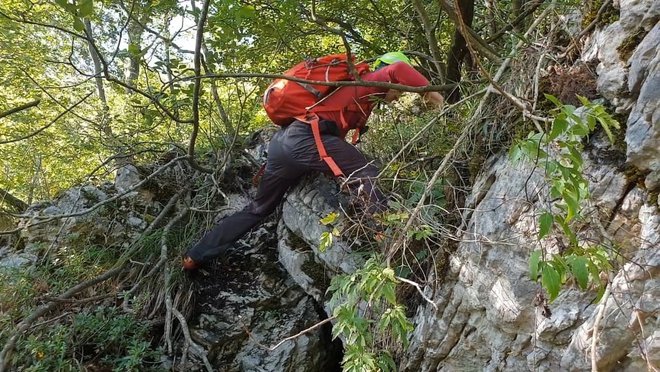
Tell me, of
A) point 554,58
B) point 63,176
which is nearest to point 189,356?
point 554,58

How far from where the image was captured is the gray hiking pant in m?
3.10

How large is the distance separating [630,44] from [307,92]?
1940mm

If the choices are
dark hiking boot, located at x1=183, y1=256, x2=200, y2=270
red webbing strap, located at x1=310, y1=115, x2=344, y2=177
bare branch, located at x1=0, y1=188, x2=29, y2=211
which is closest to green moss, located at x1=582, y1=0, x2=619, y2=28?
red webbing strap, located at x1=310, y1=115, x2=344, y2=177

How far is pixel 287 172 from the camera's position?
11.3 feet

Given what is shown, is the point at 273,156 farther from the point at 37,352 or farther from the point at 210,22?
the point at 37,352

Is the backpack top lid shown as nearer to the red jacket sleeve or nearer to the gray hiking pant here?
the gray hiking pant

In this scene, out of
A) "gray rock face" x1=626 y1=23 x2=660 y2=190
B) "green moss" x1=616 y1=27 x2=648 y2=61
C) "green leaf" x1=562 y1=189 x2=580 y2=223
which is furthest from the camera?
"green moss" x1=616 y1=27 x2=648 y2=61

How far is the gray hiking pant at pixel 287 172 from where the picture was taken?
310cm

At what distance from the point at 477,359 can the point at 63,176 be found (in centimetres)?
699

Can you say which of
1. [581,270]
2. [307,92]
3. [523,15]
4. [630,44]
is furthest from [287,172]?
[581,270]

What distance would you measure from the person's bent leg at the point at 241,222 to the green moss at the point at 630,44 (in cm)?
229

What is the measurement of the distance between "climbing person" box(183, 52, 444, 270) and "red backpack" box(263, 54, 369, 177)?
0.11ft

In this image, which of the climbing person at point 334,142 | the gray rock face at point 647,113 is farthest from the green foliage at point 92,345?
the gray rock face at point 647,113

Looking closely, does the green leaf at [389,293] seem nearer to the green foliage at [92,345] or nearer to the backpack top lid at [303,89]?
the backpack top lid at [303,89]
